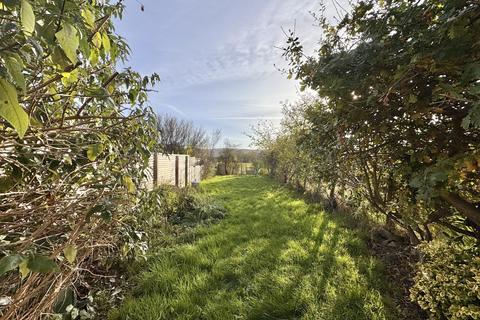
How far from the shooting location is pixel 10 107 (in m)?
0.44

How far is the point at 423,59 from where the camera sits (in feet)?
3.50

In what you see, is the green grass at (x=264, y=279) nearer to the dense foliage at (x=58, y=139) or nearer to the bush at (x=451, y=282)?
the bush at (x=451, y=282)

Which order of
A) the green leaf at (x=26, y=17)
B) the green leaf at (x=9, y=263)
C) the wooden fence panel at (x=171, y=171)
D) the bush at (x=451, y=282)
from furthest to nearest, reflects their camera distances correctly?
the wooden fence panel at (x=171, y=171), the bush at (x=451, y=282), the green leaf at (x=9, y=263), the green leaf at (x=26, y=17)

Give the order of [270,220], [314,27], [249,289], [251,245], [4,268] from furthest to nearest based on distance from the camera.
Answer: [270,220] → [251,245] → [249,289] → [314,27] → [4,268]

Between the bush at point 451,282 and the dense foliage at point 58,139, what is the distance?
2.42 metres

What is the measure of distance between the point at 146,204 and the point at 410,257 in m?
3.47

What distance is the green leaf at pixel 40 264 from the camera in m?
0.54

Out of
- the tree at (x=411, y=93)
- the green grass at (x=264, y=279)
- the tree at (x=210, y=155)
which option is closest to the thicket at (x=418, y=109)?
the tree at (x=411, y=93)

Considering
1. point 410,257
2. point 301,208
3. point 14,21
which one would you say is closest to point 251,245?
point 410,257

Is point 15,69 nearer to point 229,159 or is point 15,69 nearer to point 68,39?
point 68,39

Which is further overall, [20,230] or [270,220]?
[270,220]

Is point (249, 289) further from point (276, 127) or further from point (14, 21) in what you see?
point (276, 127)

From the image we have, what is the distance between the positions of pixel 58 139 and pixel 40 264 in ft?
2.90

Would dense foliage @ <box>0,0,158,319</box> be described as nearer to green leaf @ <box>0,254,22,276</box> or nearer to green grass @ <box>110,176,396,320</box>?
green leaf @ <box>0,254,22,276</box>
